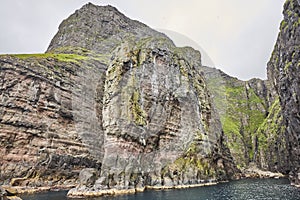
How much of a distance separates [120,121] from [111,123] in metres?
2.92

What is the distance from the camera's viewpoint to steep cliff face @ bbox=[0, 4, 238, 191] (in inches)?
2628

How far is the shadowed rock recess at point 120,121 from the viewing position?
64125 mm

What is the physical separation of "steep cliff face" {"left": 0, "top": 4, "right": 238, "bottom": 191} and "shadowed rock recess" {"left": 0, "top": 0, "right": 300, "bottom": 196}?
0.85 ft

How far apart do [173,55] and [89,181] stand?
5063 centimetres

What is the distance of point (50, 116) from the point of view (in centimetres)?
7425

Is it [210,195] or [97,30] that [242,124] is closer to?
[97,30]

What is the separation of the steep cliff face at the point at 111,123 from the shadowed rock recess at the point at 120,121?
260 millimetres

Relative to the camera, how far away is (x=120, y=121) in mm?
73375

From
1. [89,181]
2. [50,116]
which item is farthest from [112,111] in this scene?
[89,181]

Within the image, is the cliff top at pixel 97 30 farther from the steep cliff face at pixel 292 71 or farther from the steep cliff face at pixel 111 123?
the steep cliff face at pixel 292 71

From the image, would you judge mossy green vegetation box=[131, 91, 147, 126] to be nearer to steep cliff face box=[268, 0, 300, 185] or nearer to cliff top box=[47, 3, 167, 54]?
steep cliff face box=[268, 0, 300, 185]

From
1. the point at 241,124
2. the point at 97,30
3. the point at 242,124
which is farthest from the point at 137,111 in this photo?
the point at 242,124

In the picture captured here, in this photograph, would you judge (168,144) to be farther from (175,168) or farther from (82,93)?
(82,93)

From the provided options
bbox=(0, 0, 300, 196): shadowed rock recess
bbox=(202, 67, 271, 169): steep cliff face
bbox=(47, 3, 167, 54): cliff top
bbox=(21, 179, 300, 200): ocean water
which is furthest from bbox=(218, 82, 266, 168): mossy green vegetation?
bbox=(21, 179, 300, 200): ocean water
